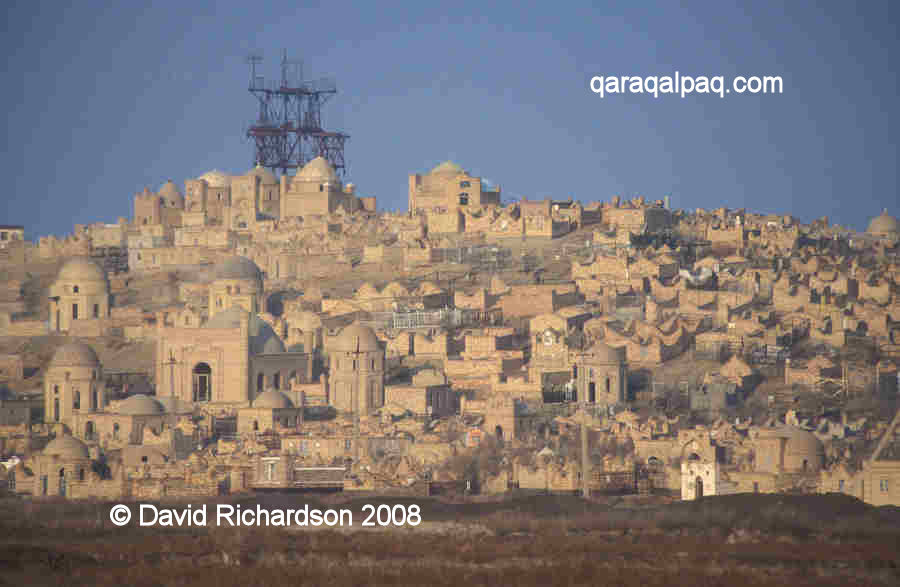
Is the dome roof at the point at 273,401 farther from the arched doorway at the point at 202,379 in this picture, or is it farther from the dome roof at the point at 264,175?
the dome roof at the point at 264,175

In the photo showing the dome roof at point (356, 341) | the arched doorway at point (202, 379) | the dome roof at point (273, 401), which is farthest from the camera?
the arched doorway at point (202, 379)

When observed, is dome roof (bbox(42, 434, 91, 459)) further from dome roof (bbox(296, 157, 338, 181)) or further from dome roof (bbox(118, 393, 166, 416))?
dome roof (bbox(296, 157, 338, 181))

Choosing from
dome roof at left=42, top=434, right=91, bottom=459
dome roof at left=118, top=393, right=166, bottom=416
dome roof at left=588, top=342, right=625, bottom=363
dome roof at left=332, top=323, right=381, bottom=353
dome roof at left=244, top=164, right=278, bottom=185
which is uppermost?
dome roof at left=244, top=164, right=278, bottom=185

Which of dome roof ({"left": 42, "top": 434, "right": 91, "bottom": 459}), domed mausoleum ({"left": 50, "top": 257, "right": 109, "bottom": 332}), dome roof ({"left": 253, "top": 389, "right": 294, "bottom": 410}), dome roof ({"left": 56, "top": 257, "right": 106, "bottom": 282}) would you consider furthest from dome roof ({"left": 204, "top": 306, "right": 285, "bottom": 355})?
dome roof ({"left": 42, "top": 434, "right": 91, "bottom": 459})

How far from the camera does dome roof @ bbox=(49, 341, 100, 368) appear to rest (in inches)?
3073

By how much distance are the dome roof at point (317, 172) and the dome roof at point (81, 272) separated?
52.6 feet

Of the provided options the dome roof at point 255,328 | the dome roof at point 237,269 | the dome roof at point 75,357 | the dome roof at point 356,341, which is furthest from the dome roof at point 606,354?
the dome roof at point 237,269

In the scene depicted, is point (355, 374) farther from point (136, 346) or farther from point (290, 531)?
point (290, 531)

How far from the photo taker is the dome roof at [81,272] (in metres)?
93.1

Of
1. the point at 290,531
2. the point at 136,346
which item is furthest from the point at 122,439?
the point at 290,531

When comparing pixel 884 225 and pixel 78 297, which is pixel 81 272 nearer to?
pixel 78 297

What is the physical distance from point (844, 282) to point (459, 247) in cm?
1771

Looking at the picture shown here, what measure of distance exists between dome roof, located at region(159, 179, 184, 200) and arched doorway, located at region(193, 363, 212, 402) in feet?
103

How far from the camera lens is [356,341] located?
75500 mm
